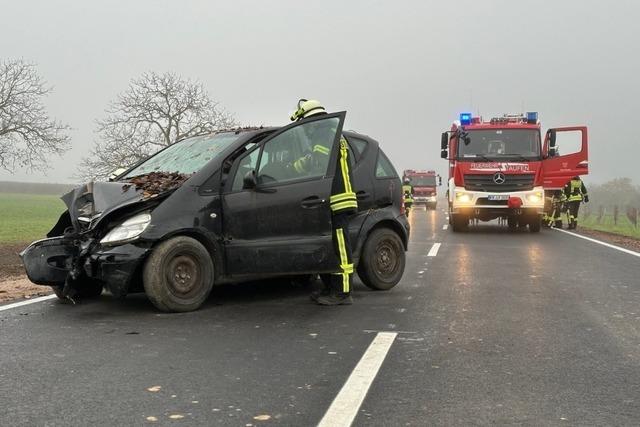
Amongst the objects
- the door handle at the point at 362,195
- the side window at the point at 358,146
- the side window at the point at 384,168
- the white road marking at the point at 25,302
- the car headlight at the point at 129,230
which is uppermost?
the side window at the point at 358,146

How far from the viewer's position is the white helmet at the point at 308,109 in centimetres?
613

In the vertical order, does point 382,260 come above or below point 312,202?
below

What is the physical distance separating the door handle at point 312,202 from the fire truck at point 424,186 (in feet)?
123

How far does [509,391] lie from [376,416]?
0.92 metres

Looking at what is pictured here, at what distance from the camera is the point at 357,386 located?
3.55 m

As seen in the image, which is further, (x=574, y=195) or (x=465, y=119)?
(x=574, y=195)

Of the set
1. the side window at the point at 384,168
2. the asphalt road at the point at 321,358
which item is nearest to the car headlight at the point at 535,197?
the asphalt road at the point at 321,358

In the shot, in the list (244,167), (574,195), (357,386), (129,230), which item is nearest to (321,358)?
(357,386)

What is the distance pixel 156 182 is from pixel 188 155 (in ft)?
2.50

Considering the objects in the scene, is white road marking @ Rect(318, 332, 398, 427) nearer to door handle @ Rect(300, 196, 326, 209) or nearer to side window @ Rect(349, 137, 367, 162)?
door handle @ Rect(300, 196, 326, 209)

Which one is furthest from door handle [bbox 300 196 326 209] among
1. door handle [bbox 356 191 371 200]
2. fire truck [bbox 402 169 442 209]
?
fire truck [bbox 402 169 442 209]

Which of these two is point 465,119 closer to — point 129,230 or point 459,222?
point 459,222

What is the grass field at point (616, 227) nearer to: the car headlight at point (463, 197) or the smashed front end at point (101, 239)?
the car headlight at point (463, 197)

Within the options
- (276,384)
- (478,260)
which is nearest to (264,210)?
(276,384)
